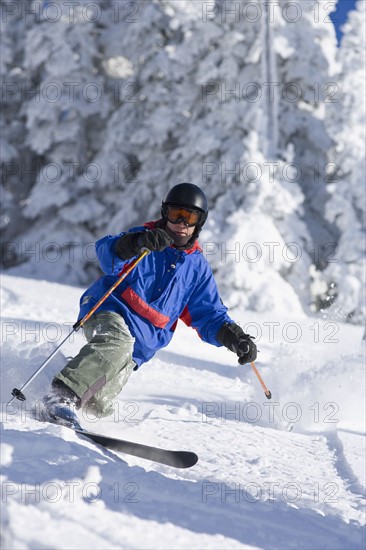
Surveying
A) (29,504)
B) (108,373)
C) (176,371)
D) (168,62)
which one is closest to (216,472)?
(108,373)

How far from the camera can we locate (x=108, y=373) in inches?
166

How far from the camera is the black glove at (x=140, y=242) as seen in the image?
4227mm

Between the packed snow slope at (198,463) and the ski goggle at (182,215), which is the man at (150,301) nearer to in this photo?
the ski goggle at (182,215)

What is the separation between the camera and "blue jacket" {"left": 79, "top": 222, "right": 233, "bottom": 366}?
4.55m

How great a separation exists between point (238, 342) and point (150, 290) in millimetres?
766

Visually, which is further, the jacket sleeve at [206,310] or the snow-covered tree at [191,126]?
the snow-covered tree at [191,126]

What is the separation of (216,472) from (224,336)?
4.21ft

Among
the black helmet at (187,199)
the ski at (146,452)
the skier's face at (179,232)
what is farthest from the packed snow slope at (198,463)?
the black helmet at (187,199)

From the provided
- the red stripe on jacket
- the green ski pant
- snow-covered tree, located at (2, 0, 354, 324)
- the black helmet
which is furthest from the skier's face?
snow-covered tree, located at (2, 0, 354, 324)

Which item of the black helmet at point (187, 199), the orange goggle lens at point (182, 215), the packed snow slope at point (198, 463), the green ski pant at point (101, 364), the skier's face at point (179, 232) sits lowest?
the packed snow slope at point (198, 463)

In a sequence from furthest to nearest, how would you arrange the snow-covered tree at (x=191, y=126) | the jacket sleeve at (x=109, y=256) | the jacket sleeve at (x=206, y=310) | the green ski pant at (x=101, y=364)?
1. the snow-covered tree at (x=191, y=126)
2. the jacket sleeve at (x=206, y=310)
3. the jacket sleeve at (x=109, y=256)
4. the green ski pant at (x=101, y=364)

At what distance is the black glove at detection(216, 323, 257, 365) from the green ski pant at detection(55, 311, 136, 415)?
719 millimetres

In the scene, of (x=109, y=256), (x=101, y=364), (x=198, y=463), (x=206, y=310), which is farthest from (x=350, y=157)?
(x=198, y=463)

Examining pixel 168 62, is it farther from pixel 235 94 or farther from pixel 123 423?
pixel 123 423
